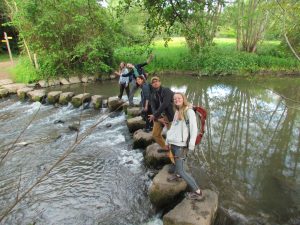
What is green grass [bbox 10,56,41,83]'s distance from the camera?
52.4 ft

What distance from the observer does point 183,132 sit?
15.1 feet

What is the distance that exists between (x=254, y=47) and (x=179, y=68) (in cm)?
734

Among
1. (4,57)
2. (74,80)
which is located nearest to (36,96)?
(74,80)

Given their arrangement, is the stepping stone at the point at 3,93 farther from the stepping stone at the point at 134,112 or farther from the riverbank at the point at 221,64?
the stepping stone at the point at 134,112

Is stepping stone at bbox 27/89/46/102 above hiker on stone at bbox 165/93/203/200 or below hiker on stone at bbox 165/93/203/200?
below

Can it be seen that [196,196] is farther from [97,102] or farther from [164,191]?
[97,102]

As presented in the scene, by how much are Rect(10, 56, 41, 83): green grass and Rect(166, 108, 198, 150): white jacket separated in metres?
13.4

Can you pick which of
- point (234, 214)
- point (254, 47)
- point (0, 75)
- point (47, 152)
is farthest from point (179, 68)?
point (234, 214)

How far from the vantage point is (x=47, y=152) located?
7844 millimetres

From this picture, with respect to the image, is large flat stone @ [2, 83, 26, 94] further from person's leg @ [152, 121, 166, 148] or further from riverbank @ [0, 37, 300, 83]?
person's leg @ [152, 121, 166, 148]

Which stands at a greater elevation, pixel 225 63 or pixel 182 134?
pixel 182 134

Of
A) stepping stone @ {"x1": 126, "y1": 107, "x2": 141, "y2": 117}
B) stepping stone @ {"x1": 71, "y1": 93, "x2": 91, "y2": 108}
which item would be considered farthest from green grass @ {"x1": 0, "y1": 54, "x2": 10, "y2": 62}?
stepping stone @ {"x1": 126, "y1": 107, "x2": 141, "y2": 117}

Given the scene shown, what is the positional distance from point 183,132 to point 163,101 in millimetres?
1150

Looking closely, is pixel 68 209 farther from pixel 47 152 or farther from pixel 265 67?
pixel 265 67
